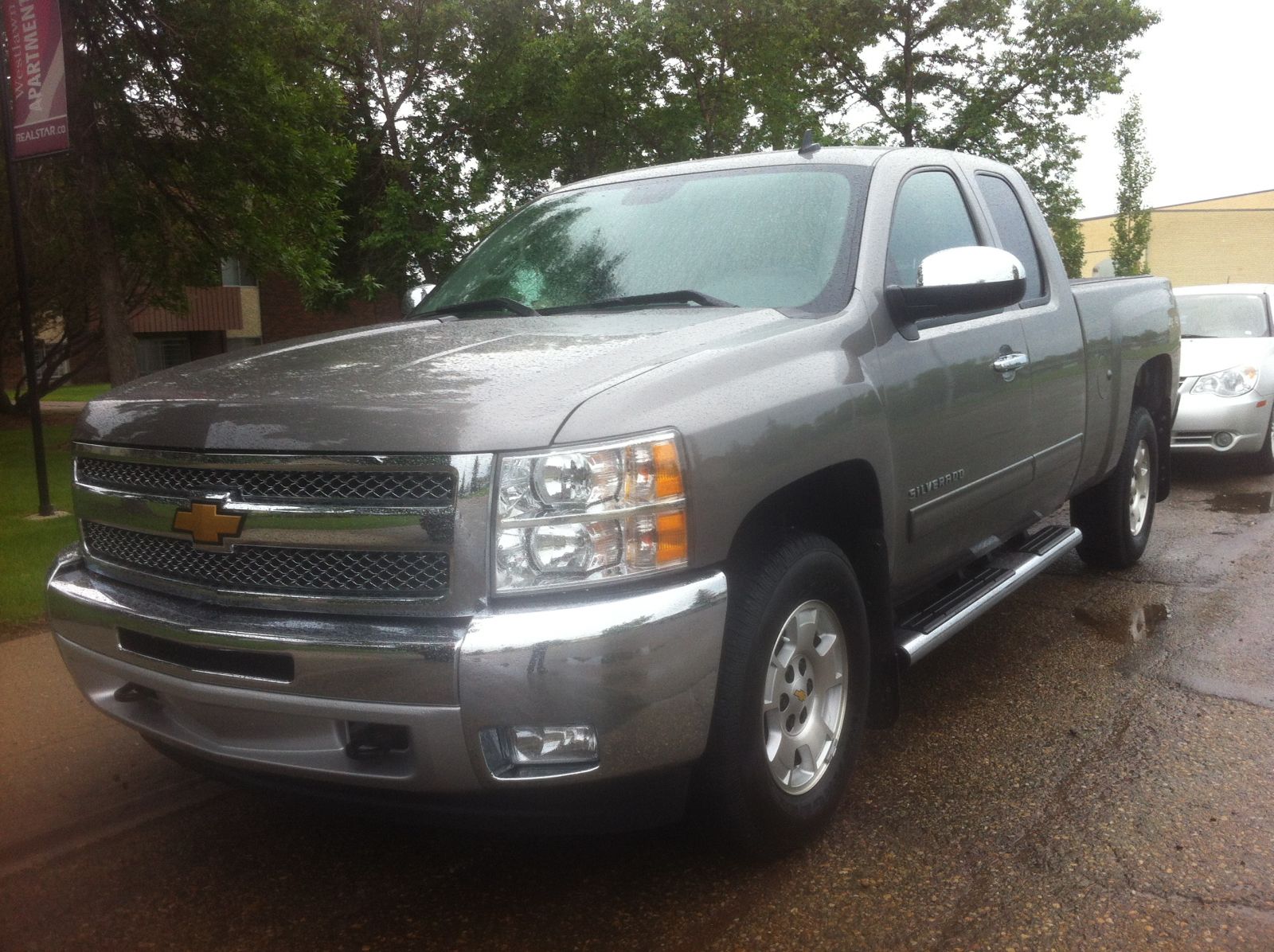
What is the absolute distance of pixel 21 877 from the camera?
311 cm

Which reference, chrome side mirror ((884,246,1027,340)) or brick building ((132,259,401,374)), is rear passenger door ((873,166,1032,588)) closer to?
chrome side mirror ((884,246,1027,340))

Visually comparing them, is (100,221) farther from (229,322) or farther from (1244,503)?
(229,322)

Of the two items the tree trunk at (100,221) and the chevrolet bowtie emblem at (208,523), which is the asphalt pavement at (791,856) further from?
the tree trunk at (100,221)

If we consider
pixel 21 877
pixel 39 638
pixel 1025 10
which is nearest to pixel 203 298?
pixel 1025 10

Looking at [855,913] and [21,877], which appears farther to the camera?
[21,877]

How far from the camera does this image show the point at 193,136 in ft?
41.2

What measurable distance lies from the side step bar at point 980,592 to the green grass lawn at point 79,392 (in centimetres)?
2912

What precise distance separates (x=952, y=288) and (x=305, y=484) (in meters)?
1.90

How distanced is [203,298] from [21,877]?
33.4m

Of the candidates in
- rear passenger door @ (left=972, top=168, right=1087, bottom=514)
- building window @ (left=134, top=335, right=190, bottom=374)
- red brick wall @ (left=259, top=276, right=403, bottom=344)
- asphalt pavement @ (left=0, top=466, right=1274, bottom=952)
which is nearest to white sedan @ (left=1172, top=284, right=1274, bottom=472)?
rear passenger door @ (left=972, top=168, right=1087, bottom=514)

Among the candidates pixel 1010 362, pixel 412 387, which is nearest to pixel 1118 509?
pixel 1010 362

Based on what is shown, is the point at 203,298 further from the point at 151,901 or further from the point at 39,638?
the point at 151,901

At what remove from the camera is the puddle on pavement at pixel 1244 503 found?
8031 mm

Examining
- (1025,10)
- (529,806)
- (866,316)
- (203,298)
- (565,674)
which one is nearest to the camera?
(565,674)
